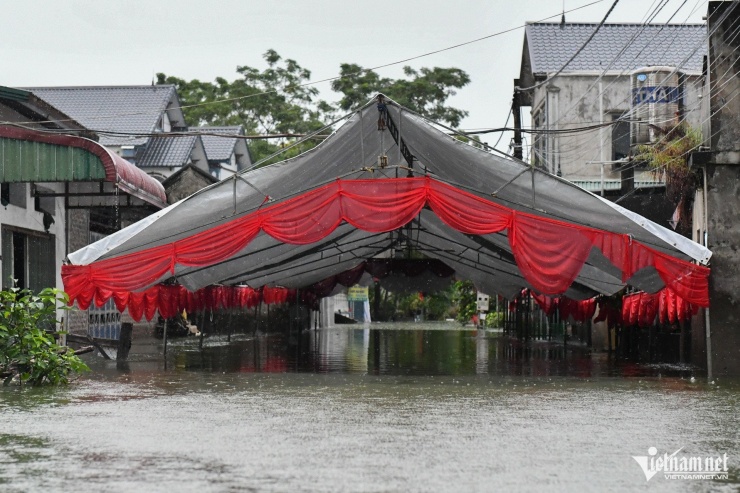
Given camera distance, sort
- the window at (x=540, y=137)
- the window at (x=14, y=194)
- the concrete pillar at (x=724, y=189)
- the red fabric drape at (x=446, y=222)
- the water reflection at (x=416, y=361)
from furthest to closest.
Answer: the window at (x=540, y=137) → the window at (x=14, y=194) → the water reflection at (x=416, y=361) → the concrete pillar at (x=724, y=189) → the red fabric drape at (x=446, y=222)

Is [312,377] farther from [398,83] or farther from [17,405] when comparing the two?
[398,83]

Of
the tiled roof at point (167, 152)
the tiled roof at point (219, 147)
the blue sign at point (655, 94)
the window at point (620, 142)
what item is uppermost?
the tiled roof at point (219, 147)

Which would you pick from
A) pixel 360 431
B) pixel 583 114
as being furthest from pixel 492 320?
pixel 360 431

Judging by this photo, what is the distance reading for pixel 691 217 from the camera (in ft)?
73.4

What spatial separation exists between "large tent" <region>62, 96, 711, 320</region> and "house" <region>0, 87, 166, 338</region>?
Result: 266 cm

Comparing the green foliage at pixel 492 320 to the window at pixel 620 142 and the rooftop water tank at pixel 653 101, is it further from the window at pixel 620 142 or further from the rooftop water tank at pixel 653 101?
the rooftop water tank at pixel 653 101

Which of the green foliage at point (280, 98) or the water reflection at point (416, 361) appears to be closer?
the water reflection at point (416, 361)

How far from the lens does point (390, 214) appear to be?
56.3ft

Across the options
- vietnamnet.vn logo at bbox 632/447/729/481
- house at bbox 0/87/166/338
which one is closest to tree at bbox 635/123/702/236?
house at bbox 0/87/166/338

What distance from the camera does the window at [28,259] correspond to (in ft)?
69.8

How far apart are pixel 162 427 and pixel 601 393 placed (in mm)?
7127

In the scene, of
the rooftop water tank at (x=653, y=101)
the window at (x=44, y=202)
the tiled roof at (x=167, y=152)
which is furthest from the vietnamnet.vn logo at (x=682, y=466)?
the tiled roof at (x=167, y=152)

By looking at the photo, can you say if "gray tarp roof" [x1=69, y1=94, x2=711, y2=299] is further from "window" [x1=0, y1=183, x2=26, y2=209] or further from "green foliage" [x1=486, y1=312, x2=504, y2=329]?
"green foliage" [x1=486, y1=312, x2=504, y2=329]

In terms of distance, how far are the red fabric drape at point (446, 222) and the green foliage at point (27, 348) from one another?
9.00ft
